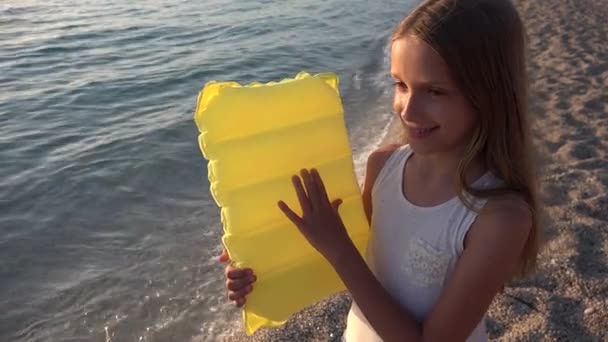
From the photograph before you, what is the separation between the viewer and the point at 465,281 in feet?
5.16

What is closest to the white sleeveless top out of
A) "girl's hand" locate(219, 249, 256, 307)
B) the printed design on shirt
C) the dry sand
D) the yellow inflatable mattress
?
the printed design on shirt

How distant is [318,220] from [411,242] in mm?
273

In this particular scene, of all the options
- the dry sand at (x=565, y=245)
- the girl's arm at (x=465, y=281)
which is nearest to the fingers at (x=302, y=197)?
the girl's arm at (x=465, y=281)

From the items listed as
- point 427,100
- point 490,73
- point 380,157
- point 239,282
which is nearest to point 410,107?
point 427,100

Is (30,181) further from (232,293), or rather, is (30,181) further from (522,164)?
(522,164)

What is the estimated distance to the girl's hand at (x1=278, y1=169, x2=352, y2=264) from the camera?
64.5 inches

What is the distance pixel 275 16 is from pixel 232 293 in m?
11.2

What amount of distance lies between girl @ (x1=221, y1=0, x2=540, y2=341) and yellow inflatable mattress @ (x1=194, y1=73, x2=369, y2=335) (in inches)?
3.3

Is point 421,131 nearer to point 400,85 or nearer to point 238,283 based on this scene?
point 400,85

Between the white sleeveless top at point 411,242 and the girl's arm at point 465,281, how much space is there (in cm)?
6

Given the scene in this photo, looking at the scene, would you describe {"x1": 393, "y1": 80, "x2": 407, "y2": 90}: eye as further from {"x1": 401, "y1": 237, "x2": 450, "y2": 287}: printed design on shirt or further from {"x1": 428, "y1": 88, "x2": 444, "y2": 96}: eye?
{"x1": 401, "y1": 237, "x2": 450, "y2": 287}: printed design on shirt

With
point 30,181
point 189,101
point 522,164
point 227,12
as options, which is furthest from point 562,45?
point 522,164

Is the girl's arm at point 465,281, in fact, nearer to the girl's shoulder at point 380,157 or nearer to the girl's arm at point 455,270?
the girl's arm at point 455,270

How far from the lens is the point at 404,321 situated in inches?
65.5
